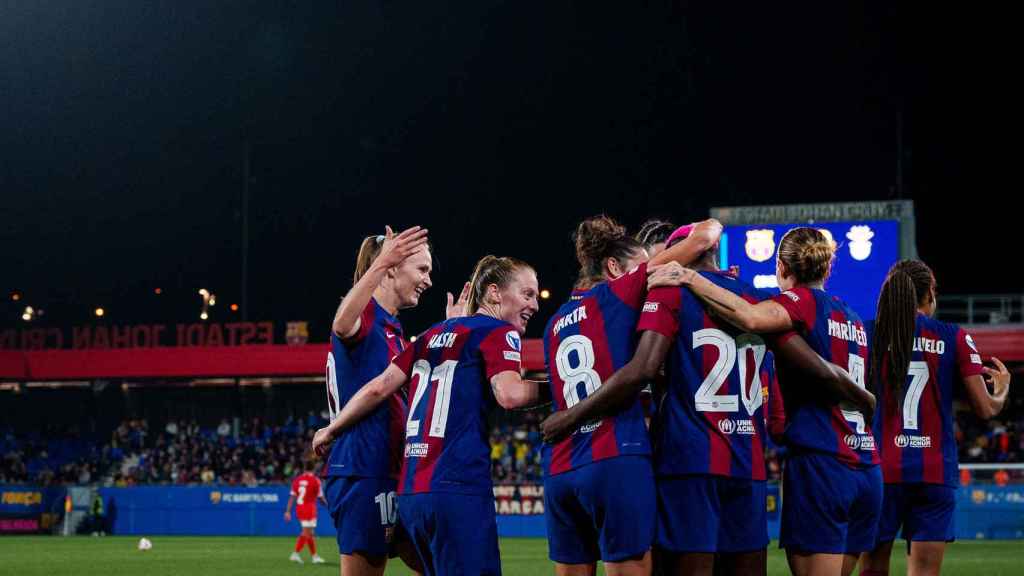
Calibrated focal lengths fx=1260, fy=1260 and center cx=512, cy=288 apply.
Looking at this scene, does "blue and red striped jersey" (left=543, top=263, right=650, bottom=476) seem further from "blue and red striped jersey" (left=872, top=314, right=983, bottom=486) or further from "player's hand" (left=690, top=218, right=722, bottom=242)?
"blue and red striped jersey" (left=872, top=314, right=983, bottom=486)

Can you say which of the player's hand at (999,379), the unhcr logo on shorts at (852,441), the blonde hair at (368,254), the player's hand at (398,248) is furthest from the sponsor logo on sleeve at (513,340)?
the player's hand at (999,379)

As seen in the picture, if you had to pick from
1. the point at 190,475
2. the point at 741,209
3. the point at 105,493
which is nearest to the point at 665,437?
the point at 741,209

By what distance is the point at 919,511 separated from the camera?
7.65 meters

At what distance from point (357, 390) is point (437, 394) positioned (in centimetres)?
95

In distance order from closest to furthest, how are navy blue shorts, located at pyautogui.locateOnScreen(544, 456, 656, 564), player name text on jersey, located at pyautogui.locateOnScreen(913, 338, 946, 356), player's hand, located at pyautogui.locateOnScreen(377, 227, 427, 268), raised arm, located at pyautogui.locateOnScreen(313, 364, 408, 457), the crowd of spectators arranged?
navy blue shorts, located at pyautogui.locateOnScreen(544, 456, 656, 564), raised arm, located at pyautogui.locateOnScreen(313, 364, 408, 457), player's hand, located at pyautogui.locateOnScreen(377, 227, 427, 268), player name text on jersey, located at pyautogui.locateOnScreen(913, 338, 946, 356), the crowd of spectators

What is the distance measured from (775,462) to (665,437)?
1185 inches

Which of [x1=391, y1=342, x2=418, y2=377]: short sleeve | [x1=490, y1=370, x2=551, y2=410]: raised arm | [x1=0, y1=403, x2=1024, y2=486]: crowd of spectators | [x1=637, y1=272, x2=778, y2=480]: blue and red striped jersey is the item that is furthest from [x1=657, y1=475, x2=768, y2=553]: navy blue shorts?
[x1=0, y1=403, x2=1024, y2=486]: crowd of spectators

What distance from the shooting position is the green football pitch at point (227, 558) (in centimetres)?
1967

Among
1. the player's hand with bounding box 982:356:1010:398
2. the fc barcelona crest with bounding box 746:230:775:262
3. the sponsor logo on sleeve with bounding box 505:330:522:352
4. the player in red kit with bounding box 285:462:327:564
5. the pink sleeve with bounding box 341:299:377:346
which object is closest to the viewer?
the sponsor logo on sleeve with bounding box 505:330:522:352

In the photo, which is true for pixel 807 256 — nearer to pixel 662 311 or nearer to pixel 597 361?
pixel 662 311

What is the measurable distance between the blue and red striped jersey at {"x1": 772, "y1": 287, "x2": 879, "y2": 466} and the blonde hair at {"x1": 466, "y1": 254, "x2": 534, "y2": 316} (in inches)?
52.6

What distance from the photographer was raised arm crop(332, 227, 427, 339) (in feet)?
21.7

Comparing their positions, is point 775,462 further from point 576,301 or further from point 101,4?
point 576,301

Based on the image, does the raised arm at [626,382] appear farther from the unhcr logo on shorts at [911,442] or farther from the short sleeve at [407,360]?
the unhcr logo on shorts at [911,442]
